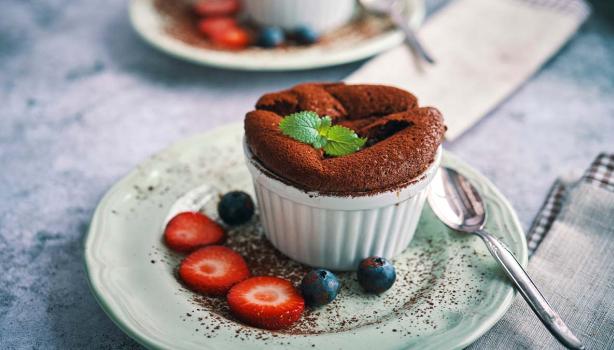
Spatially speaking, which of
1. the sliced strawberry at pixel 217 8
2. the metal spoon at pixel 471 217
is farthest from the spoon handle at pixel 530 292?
the sliced strawberry at pixel 217 8

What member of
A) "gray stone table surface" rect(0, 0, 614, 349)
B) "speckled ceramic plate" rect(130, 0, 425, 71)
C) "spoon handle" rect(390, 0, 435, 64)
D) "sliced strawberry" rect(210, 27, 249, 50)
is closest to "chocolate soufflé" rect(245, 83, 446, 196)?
"gray stone table surface" rect(0, 0, 614, 349)

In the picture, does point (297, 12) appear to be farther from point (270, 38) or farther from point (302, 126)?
point (302, 126)

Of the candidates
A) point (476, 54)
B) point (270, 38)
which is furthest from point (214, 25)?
point (476, 54)

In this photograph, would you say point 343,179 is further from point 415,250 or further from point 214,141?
point 214,141

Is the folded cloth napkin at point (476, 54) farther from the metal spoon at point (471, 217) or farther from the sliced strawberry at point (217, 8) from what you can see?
the sliced strawberry at point (217, 8)

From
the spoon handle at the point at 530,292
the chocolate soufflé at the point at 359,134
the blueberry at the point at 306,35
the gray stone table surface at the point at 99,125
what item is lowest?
the gray stone table surface at the point at 99,125

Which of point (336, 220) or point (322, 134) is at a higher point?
point (322, 134)
